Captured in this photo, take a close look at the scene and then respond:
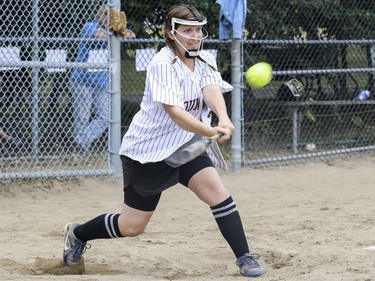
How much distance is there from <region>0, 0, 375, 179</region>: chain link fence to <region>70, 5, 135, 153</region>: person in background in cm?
2

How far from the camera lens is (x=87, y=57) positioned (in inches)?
355

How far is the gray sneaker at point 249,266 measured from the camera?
5.20 m

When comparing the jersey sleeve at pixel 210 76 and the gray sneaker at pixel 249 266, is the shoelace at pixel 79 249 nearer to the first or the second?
the gray sneaker at pixel 249 266

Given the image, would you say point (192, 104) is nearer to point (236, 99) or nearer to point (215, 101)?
point (215, 101)

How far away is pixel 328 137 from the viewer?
11.3 meters

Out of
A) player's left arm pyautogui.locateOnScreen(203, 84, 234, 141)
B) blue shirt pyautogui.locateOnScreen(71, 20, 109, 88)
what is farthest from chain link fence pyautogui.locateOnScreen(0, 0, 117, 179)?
player's left arm pyautogui.locateOnScreen(203, 84, 234, 141)

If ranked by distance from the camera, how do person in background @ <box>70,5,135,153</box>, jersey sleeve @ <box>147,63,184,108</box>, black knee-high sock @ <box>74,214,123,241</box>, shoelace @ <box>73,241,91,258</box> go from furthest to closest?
person in background @ <box>70,5,135,153</box> → shoelace @ <box>73,241,91,258</box> → black knee-high sock @ <box>74,214,123,241</box> → jersey sleeve @ <box>147,63,184,108</box>

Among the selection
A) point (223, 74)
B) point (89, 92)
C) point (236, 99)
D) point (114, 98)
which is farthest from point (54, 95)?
point (223, 74)

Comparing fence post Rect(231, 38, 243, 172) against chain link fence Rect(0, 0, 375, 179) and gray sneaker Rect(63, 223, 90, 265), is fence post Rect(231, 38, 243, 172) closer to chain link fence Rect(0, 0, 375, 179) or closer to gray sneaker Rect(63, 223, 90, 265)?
chain link fence Rect(0, 0, 375, 179)

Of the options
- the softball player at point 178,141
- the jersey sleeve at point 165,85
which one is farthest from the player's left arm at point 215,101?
the jersey sleeve at point 165,85

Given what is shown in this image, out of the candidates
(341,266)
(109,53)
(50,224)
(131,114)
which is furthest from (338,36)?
(341,266)

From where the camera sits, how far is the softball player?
522 cm

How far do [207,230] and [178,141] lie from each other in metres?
1.92

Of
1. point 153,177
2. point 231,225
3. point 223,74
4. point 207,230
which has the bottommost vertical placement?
point 207,230
